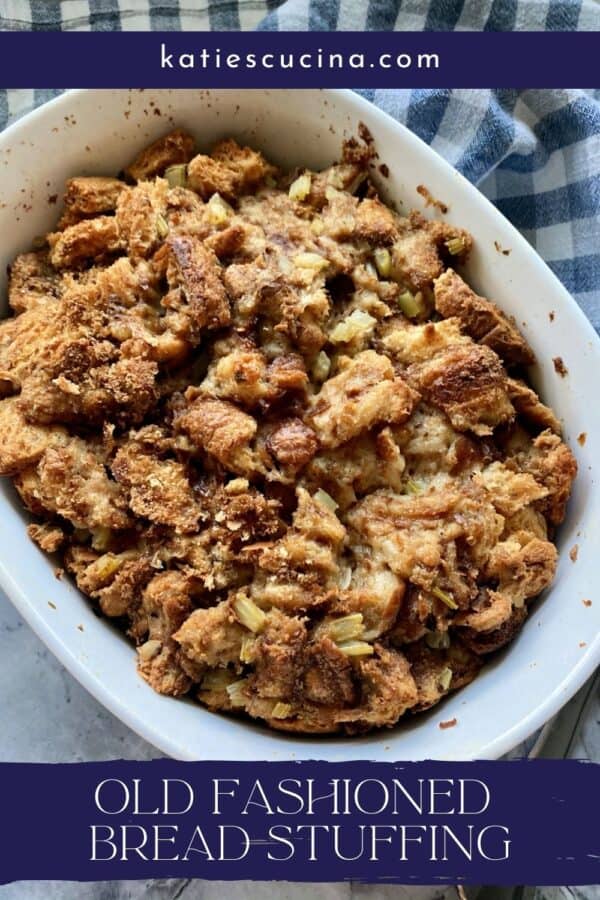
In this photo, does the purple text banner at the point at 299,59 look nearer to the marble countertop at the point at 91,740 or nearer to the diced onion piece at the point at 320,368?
the diced onion piece at the point at 320,368

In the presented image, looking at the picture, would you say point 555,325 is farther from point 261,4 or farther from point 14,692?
point 14,692

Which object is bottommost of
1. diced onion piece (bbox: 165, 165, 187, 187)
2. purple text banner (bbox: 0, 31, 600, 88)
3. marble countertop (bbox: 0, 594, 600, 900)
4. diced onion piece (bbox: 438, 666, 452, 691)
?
marble countertop (bbox: 0, 594, 600, 900)

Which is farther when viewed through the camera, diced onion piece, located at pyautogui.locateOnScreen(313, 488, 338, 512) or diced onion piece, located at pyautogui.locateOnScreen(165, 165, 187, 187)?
diced onion piece, located at pyautogui.locateOnScreen(165, 165, 187, 187)

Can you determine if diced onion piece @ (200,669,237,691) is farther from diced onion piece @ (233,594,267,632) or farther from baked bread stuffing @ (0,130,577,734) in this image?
diced onion piece @ (233,594,267,632)

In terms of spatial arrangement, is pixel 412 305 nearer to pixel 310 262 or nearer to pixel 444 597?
pixel 310 262

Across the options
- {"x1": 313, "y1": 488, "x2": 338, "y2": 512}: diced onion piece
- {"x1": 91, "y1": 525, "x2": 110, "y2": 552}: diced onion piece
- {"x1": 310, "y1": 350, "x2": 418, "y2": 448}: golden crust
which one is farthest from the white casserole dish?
{"x1": 313, "y1": 488, "x2": 338, "y2": 512}: diced onion piece

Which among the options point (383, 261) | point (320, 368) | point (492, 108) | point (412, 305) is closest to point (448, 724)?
point (320, 368)

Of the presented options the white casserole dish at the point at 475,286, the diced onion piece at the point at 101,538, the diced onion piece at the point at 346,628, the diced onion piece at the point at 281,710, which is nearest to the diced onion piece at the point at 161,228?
the white casserole dish at the point at 475,286
